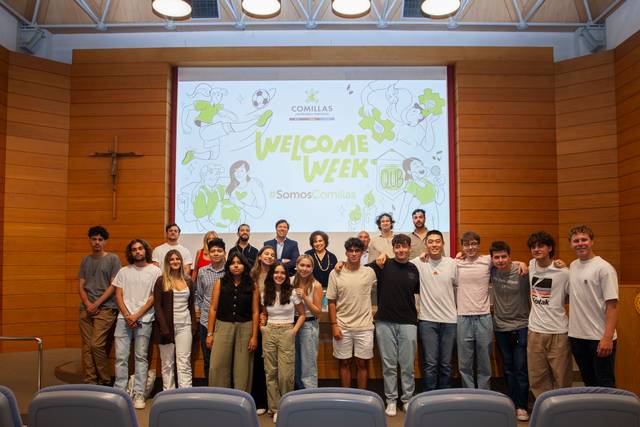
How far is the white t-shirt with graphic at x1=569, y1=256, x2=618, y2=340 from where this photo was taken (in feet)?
11.7

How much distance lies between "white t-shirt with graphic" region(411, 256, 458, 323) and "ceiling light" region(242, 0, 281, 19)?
277cm

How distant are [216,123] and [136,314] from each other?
11.9 feet

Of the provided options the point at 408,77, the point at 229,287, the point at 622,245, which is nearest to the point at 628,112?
the point at 622,245

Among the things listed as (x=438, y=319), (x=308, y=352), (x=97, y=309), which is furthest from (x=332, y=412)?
(x=97, y=309)

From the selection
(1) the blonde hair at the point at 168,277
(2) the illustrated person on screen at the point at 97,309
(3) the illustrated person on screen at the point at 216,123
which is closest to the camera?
(1) the blonde hair at the point at 168,277

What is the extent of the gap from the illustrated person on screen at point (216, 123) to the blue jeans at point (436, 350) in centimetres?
416

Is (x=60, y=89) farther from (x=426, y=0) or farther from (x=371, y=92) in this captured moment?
(x=426, y=0)

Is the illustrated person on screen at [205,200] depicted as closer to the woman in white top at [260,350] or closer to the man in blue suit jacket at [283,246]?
the man in blue suit jacket at [283,246]

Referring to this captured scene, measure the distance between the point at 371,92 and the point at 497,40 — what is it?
2236 mm

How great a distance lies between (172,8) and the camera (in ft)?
16.0

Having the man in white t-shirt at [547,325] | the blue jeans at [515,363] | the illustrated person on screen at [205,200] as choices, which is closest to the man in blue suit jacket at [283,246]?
the illustrated person on screen at [205,200]

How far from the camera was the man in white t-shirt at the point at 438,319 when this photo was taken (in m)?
4.27

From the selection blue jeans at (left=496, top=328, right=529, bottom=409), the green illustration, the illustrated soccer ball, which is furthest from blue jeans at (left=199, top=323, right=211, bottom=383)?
the green illustration

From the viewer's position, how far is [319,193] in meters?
7.28
